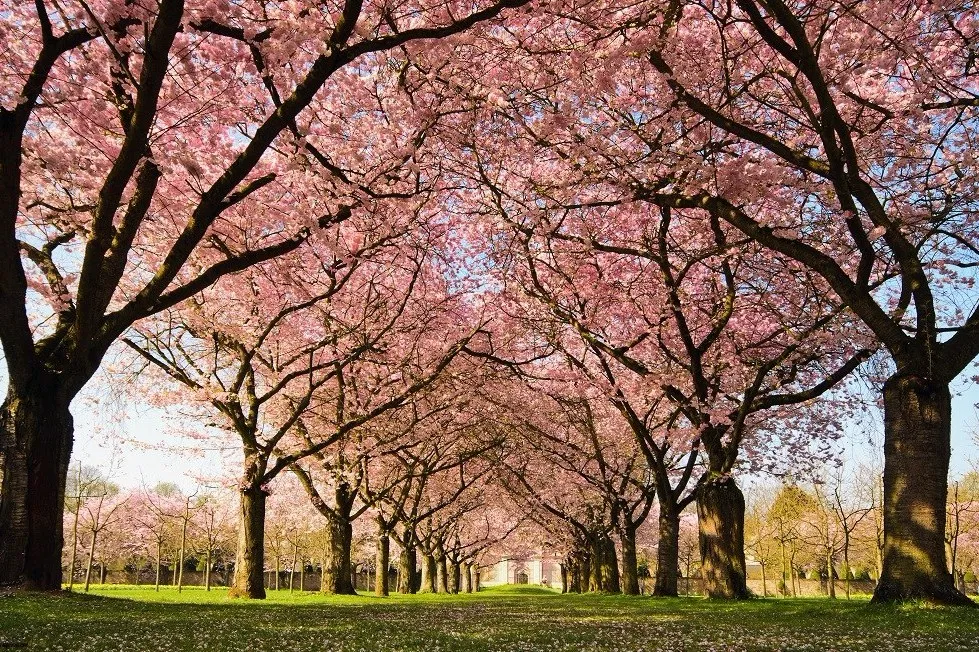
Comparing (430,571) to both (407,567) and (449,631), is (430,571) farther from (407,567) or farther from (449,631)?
(449,631)

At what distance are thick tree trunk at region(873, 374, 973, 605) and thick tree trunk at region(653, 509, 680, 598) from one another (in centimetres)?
1144

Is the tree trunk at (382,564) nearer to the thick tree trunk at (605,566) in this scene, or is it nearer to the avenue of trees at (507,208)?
the avenue of trees at (507,208)

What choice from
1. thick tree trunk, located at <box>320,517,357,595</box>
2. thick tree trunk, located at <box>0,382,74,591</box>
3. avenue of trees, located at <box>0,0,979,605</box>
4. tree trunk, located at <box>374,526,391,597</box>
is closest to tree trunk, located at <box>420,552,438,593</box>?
tree trunk, located at <box>374,526,391,597</box>

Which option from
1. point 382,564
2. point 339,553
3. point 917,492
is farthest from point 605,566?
point 917,492

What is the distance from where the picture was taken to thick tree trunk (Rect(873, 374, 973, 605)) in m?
11.7

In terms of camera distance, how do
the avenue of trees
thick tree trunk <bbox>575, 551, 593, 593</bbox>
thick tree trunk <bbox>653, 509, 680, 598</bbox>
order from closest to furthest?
the avenue of trees → thick tree trunk <bbox>653, 509, 680, 598</bbox> → thick tree trunk <bbox>575, 551, 593, 593</bbox>

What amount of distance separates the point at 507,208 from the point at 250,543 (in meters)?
12.8

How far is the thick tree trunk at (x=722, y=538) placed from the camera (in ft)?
63.0

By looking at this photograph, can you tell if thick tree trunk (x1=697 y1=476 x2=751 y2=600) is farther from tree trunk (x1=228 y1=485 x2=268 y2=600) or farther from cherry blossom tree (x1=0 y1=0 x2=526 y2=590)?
tree trunk (x1=228 y1=485 x2=268 y2=600)

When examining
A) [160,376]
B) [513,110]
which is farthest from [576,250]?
[160,376]

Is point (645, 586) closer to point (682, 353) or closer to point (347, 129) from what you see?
point (682, 353)

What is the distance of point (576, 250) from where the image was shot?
20094 millimetres

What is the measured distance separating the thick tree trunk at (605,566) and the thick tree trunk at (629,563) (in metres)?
6.25

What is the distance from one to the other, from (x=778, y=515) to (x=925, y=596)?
176ft
